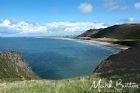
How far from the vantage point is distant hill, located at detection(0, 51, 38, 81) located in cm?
6006

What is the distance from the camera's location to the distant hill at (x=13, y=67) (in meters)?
60.1

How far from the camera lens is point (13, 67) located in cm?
6378

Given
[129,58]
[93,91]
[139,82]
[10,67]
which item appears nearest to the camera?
[93,91]

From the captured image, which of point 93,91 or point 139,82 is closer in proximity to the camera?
point 93,91

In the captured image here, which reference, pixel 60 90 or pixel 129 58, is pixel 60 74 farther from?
pixel 60 90

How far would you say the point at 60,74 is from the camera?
78562 millimetres

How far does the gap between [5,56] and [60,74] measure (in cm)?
1814

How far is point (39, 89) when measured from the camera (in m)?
16.8

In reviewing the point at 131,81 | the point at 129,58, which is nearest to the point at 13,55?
the point at 129,58

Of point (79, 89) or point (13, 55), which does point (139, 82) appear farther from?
point (13, 55)

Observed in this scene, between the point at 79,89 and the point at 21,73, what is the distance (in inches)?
1943

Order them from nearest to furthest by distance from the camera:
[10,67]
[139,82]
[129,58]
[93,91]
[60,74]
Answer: [93,91] → [139,82] → [129,58] → [10,67] → [60,74]

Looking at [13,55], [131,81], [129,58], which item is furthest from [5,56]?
[131,81]

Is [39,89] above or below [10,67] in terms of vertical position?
above
